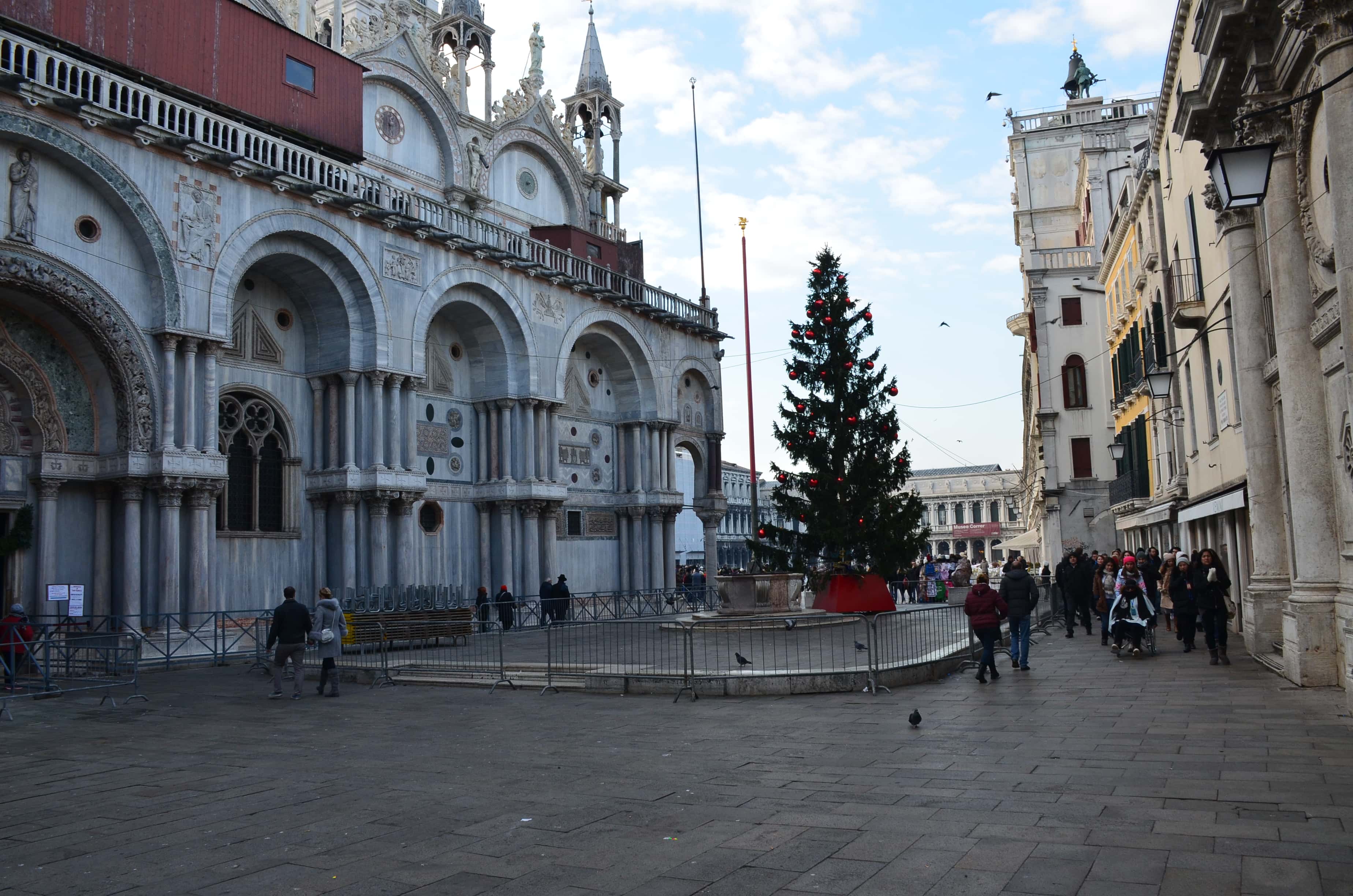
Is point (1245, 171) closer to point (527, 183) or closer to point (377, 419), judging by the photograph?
point (377, 419)

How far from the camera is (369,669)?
16.7m

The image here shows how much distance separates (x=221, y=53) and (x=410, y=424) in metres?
9.63

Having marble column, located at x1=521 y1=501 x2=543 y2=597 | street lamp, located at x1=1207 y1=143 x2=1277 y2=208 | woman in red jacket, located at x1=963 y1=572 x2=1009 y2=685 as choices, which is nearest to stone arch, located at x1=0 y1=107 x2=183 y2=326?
marble column, located at x1=521 y1=501 x2=543 y2=597

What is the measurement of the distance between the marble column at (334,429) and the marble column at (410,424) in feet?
5.61

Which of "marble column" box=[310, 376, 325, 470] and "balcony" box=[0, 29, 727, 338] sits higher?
"balcony" box=[0, 29, 727, 338]

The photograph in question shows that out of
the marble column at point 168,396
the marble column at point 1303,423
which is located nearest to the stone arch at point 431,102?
the marble column at point 168,396

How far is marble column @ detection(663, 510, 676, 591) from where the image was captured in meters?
35.7

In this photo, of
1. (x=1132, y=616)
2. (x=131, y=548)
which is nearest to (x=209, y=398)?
(x=131, y=548)

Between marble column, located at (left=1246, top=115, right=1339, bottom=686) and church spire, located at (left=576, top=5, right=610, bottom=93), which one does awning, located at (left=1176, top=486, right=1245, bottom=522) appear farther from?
church spire, located at (left=576, top=5, right=610, bottom=93)

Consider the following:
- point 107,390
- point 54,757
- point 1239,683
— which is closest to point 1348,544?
point 1239,683

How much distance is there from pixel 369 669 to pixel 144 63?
1419 centimetres

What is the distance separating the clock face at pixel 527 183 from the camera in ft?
114

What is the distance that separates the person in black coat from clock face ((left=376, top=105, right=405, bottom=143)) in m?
13.9

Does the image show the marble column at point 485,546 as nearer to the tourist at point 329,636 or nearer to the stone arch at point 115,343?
the stone arch at point 115,343
